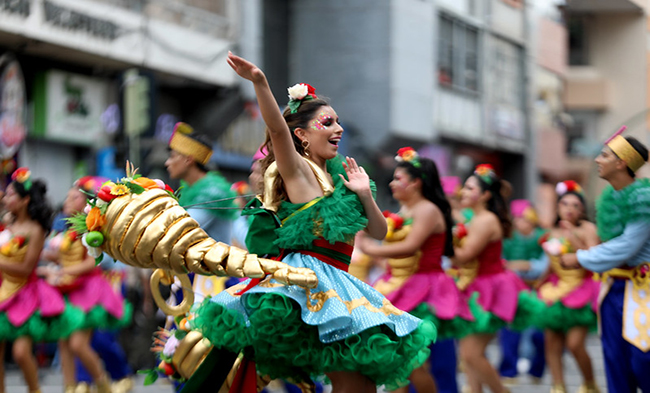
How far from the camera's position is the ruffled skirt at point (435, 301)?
7379 mm

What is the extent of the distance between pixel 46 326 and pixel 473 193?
384cm

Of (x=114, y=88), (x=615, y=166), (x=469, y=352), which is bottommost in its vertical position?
(x=469, y=352)

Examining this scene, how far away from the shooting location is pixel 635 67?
117 ft

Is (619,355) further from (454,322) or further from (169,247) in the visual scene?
(169,247)

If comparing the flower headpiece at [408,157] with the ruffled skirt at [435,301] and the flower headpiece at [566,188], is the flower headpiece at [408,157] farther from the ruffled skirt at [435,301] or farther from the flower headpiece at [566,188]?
the flower headpiece at [566,188]

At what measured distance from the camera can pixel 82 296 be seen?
29.5 ft

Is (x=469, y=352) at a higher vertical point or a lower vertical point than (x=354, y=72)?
lower

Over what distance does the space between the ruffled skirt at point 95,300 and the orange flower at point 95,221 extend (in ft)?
15.7

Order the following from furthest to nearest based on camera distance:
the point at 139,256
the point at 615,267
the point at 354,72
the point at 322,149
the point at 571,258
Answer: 1. the point at 354,72
2. the point at 571,258
3. the point at 615,267
4. the point at 322,149
5. the point at 139,256

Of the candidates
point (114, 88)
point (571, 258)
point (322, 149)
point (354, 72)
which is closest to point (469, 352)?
point (571, 258)

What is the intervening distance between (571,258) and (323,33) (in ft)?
59.3

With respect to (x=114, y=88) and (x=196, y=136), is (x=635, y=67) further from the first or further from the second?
(x=196, y=136)

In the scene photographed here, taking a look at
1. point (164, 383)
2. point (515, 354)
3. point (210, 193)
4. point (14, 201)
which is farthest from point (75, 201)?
point (515, 354)

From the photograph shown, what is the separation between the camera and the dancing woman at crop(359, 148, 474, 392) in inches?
291
